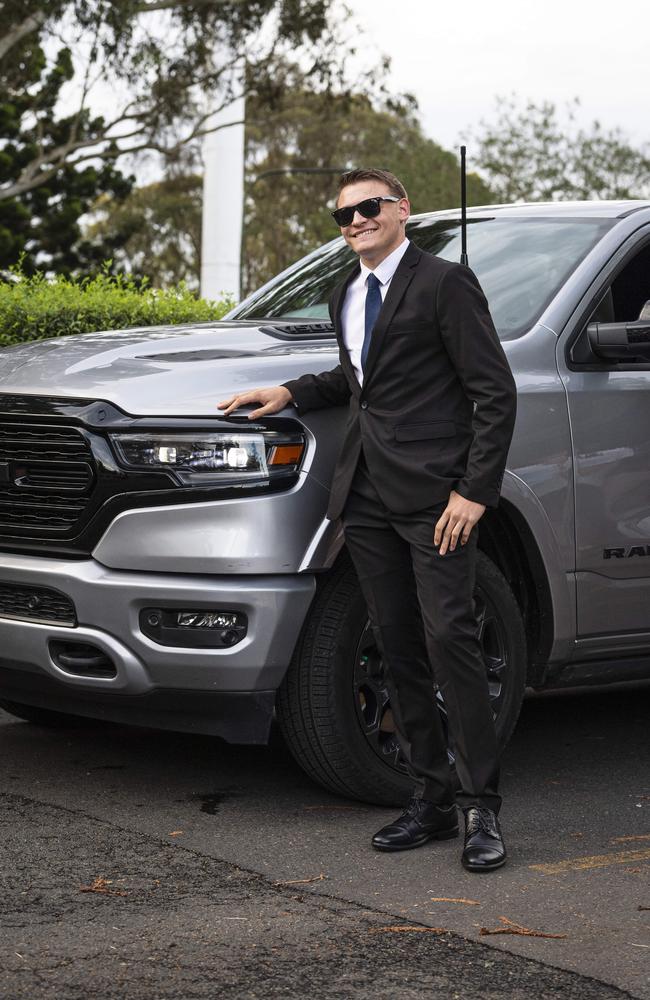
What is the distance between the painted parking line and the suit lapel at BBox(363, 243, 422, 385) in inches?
56.9

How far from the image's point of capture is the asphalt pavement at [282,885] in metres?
3.53

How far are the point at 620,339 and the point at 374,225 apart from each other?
1.02 meters

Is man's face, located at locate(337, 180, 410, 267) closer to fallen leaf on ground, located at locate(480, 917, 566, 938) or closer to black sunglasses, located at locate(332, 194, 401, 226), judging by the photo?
black sunglasses, located at locate(332, 194, 401, 226)

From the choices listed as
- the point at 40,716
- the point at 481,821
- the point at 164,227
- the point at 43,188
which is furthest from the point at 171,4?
the point at 164,227

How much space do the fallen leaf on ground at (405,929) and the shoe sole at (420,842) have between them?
67 cm

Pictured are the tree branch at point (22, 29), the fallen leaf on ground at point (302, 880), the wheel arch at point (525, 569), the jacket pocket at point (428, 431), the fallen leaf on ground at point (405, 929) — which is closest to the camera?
the fallen leaf on ground at point (405, 929)

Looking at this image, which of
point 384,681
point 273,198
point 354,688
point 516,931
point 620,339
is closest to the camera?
point 516,931

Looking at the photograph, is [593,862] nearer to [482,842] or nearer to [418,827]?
[482,842]

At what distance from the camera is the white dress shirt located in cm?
449

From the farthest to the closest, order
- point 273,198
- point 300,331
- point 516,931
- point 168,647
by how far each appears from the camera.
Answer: point 273,198, point 300,331, point 168,647, point 516,931

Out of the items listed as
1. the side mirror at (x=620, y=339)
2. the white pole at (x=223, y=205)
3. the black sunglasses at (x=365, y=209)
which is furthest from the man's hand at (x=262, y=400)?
the white pole at (x=223, y=205)

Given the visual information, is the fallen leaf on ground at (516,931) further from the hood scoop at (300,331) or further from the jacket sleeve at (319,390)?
the hood scoop at (300,331)

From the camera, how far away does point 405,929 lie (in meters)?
3.85

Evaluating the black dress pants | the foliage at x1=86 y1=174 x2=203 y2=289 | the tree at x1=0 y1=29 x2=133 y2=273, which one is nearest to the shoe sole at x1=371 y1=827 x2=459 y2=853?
the black dress pants
